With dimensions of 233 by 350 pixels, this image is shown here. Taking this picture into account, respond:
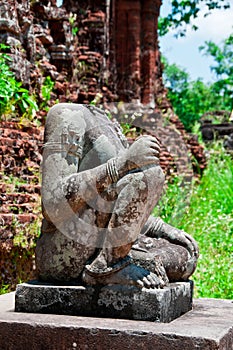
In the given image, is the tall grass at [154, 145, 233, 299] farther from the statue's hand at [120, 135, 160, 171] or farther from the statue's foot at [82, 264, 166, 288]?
the statue's hand at [120, 135, 160, 171]

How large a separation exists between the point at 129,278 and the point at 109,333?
0.28 m

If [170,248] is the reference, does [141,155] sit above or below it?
above

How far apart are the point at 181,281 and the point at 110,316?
507 millimetres

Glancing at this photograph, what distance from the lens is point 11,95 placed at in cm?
571

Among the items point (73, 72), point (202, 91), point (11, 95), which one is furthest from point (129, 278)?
point (202, 91)

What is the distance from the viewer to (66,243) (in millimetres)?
3107

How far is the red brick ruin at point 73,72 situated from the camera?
5523 millimetres

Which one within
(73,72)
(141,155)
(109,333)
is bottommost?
(109,333)

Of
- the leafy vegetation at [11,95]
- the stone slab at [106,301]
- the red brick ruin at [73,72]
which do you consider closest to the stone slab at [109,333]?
the stone slab at [106,301]

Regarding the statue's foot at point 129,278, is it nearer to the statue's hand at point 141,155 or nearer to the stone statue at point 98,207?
the stone statue at point 98,207

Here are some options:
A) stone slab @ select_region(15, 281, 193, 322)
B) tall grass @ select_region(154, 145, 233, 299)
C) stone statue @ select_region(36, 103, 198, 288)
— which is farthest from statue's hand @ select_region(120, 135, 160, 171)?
tall grass @ select_region(154, 145, 233, 299)

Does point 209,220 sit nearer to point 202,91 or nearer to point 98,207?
point 98,207

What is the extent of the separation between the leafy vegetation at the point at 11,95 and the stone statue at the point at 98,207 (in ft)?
7.99

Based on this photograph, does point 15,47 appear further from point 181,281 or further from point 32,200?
point 181,281
